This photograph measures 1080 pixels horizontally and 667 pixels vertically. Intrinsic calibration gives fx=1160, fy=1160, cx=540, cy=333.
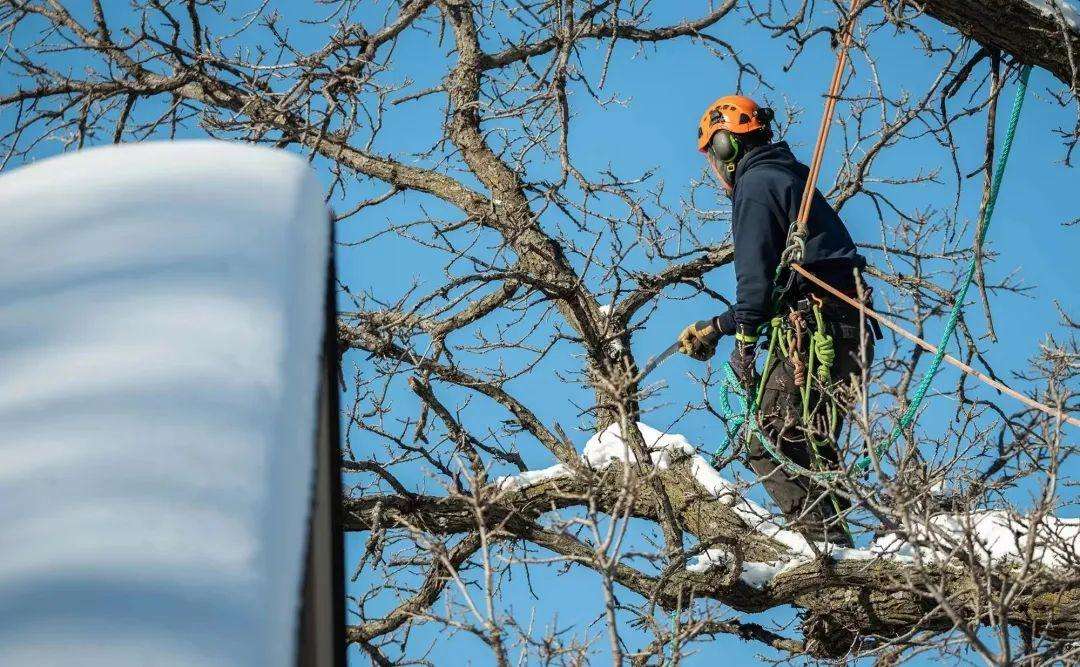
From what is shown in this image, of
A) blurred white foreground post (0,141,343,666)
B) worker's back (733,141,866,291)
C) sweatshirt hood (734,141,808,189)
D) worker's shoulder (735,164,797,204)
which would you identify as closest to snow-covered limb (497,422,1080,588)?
worker's back (733,141,866,291)

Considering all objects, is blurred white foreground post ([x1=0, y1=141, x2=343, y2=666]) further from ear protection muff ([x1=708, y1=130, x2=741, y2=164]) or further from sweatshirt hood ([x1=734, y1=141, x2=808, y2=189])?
ear protection muff ([x1=708, y1=130, x2=741, y2=164])

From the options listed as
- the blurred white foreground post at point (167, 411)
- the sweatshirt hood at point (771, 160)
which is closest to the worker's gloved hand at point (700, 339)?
the sweatshirt hood at point (771, 160)

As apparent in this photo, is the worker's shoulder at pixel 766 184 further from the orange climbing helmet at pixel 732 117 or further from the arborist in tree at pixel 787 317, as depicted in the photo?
the orange climbing helmet at pixel 732 117

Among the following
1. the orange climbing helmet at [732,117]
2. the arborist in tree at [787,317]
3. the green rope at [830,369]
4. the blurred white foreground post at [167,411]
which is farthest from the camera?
the orange climbing helmet at [732,117]

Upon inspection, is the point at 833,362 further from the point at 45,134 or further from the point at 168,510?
the point at 168,510

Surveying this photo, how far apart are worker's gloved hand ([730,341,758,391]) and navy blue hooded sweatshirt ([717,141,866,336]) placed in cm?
11

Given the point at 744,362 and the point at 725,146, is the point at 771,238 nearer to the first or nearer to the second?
the point at 744,362

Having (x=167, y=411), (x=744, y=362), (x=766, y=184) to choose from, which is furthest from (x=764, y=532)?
(x=167, y=411)

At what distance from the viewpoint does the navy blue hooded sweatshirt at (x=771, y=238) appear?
219 inches

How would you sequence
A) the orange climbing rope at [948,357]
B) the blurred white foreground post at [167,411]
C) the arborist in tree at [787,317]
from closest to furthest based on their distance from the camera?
the blurred white foreground post at [167,411] → the orange climbing rope at [948,357] → the arborist in tree at [787,317]

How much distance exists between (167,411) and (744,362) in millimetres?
4882

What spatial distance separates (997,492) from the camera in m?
4.41

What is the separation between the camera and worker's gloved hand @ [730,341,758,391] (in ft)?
18.4

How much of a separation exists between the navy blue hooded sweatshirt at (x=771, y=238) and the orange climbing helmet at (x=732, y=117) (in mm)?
356
